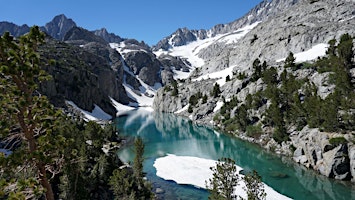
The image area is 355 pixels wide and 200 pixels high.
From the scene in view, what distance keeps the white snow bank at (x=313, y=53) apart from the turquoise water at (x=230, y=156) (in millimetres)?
43095

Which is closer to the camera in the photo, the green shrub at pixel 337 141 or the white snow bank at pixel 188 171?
the white snow bank at pixel 188 171

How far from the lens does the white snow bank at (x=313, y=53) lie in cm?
9356

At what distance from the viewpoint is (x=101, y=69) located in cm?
18600

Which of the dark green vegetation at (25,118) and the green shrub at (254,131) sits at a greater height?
the dark green vegetation at (25,118)

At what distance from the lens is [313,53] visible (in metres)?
98.0

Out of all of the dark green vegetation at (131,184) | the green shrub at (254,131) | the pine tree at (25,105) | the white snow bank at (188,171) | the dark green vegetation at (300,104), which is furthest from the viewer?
the green shrub at (254,131)

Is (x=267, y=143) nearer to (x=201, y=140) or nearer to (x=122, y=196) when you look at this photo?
(x=201, y=140)

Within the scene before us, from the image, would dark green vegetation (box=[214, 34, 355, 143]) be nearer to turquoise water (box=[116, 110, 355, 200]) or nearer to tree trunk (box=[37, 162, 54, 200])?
turquoise water (box=[116, 110, 355, 200])

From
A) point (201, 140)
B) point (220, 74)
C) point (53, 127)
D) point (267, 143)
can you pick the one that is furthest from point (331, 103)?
point (220, 74)

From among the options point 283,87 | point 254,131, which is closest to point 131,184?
point 254,131

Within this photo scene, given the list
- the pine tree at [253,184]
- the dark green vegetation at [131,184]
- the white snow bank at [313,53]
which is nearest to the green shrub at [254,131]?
the white snow bank at [313,53]

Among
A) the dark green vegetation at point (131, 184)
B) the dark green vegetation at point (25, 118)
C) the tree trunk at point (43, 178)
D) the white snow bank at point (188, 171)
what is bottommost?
the white snow bank at point (188, 171)

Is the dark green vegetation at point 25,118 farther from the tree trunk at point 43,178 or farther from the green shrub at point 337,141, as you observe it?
the green shrub at point 337,141

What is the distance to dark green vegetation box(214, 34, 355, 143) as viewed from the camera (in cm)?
4456
